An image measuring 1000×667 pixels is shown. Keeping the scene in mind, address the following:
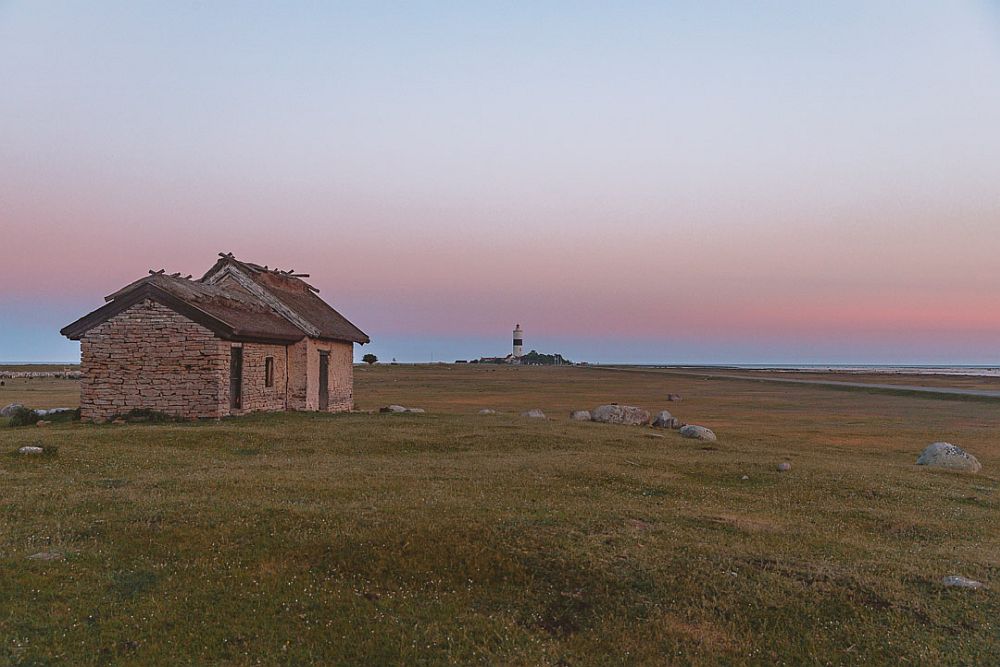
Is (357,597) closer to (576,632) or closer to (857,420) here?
(576,632)

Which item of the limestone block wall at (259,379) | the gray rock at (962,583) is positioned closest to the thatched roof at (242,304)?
the limestone block wall at (259,379)

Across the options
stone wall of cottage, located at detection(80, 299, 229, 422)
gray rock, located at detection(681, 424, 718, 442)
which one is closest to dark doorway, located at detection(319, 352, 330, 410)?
stone wall of cottage, located at detection(80, 299, 229, 422)

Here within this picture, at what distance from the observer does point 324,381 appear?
37219mm

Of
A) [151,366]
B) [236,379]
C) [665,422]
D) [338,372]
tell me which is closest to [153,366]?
[151,366]

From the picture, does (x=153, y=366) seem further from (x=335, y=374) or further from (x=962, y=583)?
(x=962, y=583)

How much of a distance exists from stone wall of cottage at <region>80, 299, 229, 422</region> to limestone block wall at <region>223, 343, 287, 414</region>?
94 cm

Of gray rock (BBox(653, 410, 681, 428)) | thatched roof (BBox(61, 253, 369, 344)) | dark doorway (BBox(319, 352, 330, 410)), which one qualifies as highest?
thatched roof (BBox(61, 253, 369, 344))

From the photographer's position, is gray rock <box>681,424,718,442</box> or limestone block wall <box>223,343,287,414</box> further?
limestone block wall <box>223,343,287,414</box>

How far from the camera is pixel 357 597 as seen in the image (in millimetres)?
9242

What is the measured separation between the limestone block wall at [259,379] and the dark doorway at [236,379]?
17cm

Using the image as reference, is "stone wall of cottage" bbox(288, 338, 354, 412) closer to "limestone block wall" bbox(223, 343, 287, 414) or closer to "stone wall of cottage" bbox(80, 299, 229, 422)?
"limestone block wall" bbox(223, 343, 287, 414)

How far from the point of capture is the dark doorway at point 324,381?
1452 inches

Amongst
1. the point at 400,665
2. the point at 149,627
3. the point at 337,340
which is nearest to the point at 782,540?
the point at 400,665

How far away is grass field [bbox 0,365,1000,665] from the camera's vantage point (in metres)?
8.28
